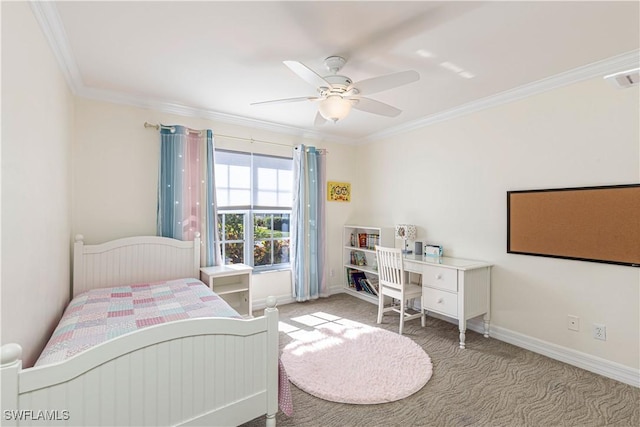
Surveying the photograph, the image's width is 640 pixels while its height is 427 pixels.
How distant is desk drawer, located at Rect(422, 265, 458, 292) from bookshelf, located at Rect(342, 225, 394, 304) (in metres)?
0.91

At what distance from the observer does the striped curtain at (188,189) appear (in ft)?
10.9

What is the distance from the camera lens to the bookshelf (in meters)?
4.27

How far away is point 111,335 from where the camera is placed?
173 cm

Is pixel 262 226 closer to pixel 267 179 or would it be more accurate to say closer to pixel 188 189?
pixel 267 179

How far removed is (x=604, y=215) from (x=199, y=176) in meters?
3.88

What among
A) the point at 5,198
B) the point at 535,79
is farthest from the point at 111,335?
the point at 535,79

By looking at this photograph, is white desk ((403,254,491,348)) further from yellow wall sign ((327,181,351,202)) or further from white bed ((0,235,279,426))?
white bed ((0,235,279,426))

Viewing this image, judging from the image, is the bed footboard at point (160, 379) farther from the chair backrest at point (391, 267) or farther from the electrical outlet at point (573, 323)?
the electrical outlet at point (573, 323)

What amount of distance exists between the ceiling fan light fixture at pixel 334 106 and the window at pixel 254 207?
1911 mm

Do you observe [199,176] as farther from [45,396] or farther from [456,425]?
[456,425]

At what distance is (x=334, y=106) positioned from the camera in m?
2.26

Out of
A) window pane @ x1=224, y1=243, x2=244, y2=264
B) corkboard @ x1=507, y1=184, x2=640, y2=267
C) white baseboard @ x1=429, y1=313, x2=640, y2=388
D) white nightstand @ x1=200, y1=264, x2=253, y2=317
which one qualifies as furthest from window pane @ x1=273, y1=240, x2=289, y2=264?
corkboard @ x1=507, y1=184, x2=640, y2=267

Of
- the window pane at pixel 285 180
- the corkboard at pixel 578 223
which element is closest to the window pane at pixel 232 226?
the window pane at pixel 285 180

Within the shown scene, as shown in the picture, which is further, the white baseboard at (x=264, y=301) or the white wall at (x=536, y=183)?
the white baseboard at (x=264, y=301)
